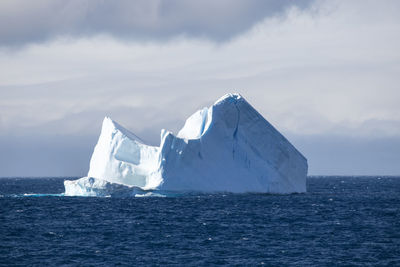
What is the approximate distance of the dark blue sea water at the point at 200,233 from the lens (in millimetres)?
28125

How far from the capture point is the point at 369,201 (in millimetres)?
57156

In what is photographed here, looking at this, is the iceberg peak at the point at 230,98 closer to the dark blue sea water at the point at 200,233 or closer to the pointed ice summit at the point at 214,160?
the pointed ice summit at the point at 214,160

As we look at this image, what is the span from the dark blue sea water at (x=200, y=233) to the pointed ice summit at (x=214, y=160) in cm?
149

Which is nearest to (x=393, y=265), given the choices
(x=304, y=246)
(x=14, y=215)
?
(x=304, y=246)

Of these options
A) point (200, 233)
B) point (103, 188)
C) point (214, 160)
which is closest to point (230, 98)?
point (214, 160)

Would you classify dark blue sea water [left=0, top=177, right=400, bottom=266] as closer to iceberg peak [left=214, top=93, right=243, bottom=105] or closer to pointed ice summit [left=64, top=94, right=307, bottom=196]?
pointed ice summit [left=64, top=94, right=307, bottom=196]

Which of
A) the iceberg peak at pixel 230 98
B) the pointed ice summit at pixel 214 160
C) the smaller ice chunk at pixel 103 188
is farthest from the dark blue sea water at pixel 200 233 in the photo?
the iceberg peak at pixel 230 98

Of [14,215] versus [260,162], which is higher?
[260,162]

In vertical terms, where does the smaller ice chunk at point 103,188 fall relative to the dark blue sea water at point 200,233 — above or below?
above

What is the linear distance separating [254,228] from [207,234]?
3374 mm

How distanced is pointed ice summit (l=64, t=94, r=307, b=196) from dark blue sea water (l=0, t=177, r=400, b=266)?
58.7 inches

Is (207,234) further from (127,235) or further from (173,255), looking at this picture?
(173,255)

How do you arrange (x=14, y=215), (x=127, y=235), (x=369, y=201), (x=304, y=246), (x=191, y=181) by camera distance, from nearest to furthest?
(x=304, y=246) < (x=127, y=235) < (x=14, y=215) < (x=191, y=181) < (x=369, y=201)

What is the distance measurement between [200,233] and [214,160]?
1796 centimetres
